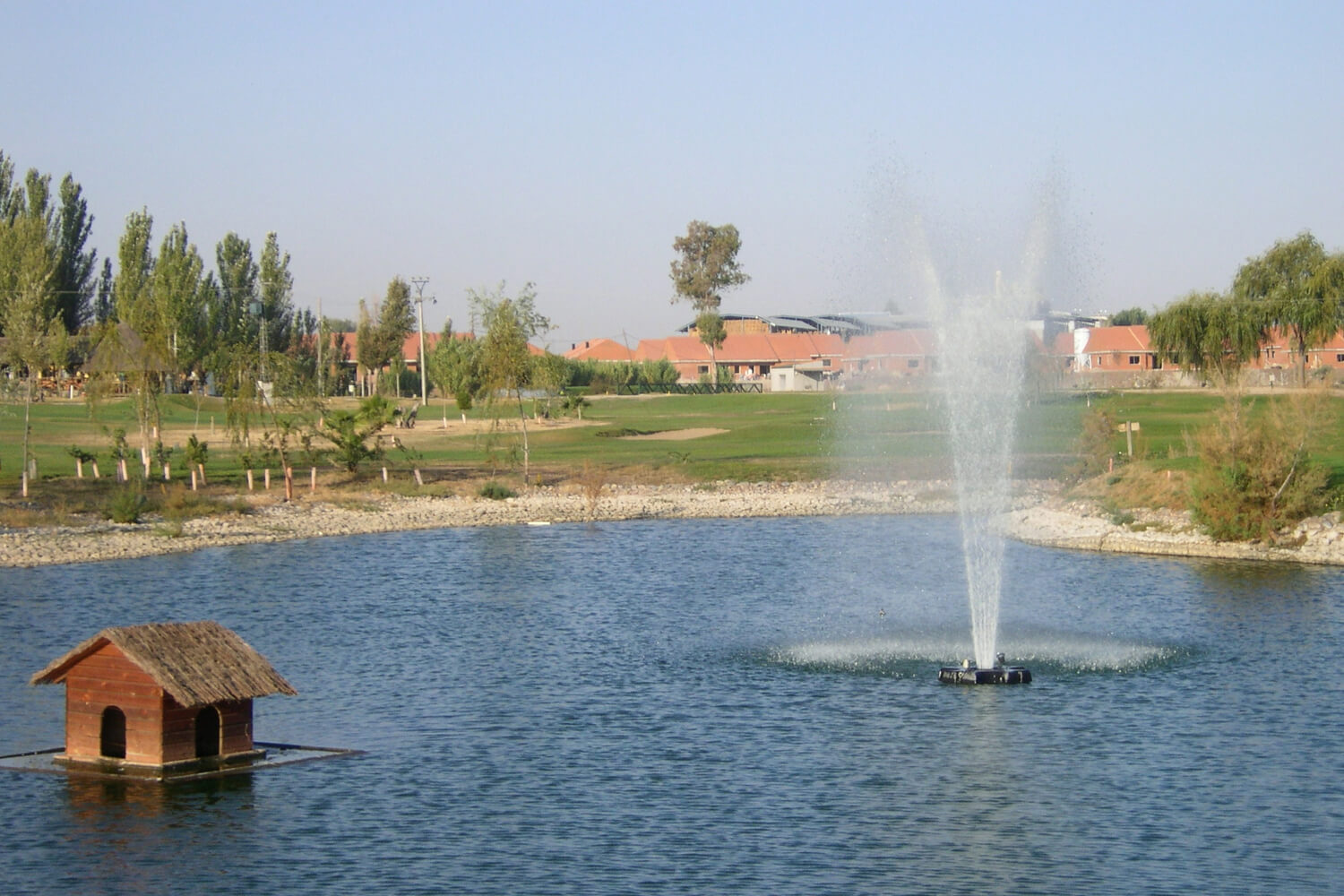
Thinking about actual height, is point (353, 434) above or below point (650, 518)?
above

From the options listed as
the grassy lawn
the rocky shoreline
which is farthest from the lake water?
the grassy lawn

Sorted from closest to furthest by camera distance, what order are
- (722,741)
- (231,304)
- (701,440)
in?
(722,741)
(701,440)
(231,304)

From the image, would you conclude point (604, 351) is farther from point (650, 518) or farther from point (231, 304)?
point (650, 518)

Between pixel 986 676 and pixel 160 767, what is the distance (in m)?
12.4

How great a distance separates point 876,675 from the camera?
25.9m

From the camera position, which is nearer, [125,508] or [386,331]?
[125,508]

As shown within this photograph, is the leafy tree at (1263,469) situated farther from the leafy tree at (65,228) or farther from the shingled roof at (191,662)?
the leafy tree at (65,228)

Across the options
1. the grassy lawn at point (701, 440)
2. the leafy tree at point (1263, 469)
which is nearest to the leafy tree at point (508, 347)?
the grassy lawn at point (701, 440)

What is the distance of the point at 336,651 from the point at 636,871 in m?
13.8

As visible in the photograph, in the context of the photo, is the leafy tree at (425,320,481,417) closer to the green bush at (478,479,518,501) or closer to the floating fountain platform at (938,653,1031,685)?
the green bush at (478,479,518,501)

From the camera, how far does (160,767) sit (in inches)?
740

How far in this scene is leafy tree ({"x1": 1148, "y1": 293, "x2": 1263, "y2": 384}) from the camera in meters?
86.4

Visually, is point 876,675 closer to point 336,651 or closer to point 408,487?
point 336,651

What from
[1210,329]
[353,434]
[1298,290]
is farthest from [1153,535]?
[1298,290]
